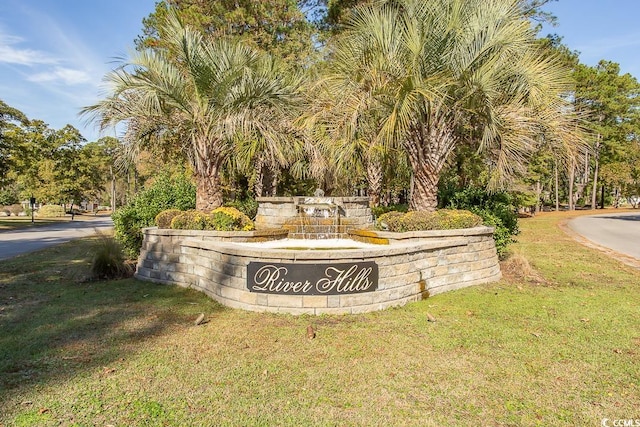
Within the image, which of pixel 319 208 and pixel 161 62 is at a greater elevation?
pixel 161 62

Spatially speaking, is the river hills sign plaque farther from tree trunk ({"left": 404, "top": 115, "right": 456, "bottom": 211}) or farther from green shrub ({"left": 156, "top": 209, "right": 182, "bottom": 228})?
green shrub ({"left": 156, "top": 209, "right": 182, "bottom": 228})

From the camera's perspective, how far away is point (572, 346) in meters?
4.13

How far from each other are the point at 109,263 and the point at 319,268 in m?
5.20

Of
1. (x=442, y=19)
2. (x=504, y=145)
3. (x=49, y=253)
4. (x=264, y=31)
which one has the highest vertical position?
(x=264, y=31)

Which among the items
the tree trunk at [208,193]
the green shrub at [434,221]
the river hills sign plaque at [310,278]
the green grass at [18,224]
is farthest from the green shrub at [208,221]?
the green grass at [18,224]

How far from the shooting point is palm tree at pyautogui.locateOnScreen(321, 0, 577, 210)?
746 centimetres

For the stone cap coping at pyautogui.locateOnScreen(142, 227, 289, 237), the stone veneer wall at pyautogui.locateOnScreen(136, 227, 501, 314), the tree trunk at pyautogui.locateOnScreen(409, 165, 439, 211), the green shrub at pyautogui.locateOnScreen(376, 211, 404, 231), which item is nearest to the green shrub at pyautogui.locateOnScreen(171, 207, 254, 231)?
the stone cap coping at pyautogui.locateOnScreen(142, 227, 289, 237)

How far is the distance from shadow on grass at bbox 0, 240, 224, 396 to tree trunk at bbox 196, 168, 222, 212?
224 centimetres

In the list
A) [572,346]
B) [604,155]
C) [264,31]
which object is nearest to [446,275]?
[572,346]

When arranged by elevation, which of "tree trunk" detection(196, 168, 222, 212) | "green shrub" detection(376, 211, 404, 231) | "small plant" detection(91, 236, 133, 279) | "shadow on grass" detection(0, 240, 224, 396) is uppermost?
"tree trunk" detection(196, 168, 222, 212)

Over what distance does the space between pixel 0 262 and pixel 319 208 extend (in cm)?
860

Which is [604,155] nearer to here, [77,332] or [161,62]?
[161,62]

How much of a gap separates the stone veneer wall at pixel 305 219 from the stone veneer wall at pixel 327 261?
2788 millimetres

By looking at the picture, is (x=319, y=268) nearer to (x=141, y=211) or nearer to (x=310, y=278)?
(x=310, y=278)
